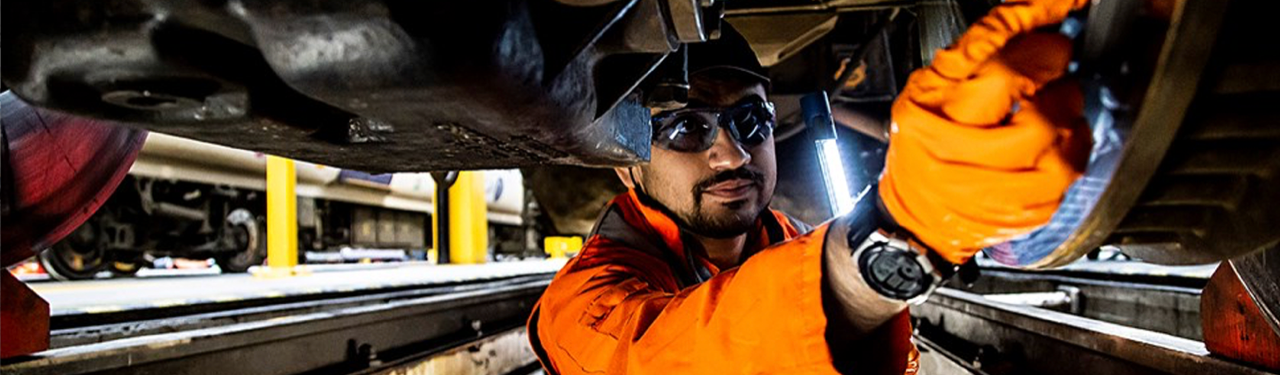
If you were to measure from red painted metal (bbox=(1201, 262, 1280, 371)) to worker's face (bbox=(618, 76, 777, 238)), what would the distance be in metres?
1.03

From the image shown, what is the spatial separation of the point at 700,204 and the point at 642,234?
0.21 metres

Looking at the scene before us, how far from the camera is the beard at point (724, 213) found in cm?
208

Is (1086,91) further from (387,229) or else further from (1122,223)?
(387,229)

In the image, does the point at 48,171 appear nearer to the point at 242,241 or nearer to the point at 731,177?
the point at 731,177

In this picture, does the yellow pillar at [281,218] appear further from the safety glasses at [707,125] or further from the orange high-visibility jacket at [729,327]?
the orange high-visibility jacket at [729,327]

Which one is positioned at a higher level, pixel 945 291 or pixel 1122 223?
pixel 1122 223

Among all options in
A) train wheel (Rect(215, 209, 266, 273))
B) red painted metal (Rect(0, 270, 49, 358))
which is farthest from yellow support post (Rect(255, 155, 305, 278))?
red painted metal (Rect(0, 270, 49, 358))

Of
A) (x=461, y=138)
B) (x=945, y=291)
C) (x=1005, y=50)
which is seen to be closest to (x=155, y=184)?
(x=945, y=291)

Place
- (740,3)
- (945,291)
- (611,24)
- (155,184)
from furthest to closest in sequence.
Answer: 1. (155,184)
2. (945,291)
3. (740,3)
4. (611,24)

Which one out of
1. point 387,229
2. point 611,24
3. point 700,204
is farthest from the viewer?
point 387,229

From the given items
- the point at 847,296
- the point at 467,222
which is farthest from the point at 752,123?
the point at 467,222

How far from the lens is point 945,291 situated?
3.20m

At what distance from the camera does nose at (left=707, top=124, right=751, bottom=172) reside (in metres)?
2.06

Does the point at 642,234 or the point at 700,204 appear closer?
the point at 642,234
